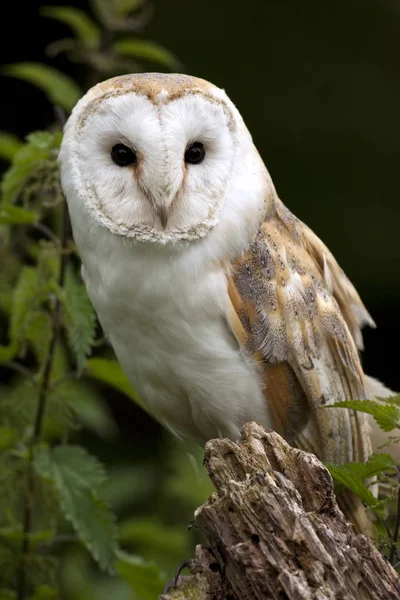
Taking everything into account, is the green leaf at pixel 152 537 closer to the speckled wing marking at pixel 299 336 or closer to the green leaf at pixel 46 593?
the green leaf at pixel 46 593

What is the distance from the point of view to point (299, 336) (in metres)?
2.34

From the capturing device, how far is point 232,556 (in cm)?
162

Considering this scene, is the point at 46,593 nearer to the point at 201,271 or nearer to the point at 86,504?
the point at 86,504

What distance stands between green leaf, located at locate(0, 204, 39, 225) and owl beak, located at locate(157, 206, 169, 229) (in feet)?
1.71

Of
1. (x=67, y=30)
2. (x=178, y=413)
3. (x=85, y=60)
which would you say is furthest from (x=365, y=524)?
(x=67, y=30)

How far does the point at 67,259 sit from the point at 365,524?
106 centimetres

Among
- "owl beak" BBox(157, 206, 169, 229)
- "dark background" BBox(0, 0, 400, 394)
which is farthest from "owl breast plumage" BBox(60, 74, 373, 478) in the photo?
"dark background" BBox(0, 0, 400, 394)

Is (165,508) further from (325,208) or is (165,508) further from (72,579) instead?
(325,208)

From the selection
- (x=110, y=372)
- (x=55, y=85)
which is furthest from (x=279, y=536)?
(x=55, y=85)

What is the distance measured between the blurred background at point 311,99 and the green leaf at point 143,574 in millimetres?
2393

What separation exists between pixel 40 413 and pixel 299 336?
2.50 feet

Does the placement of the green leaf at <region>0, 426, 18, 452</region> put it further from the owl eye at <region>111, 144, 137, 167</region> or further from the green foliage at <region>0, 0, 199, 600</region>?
the owl eye at <region>111, 144, 137, 167</region>

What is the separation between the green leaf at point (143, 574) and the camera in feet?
8.59

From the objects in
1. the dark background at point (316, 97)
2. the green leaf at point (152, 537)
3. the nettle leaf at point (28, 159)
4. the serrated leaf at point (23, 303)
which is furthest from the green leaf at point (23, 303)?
the dark background at point (316, 97)
